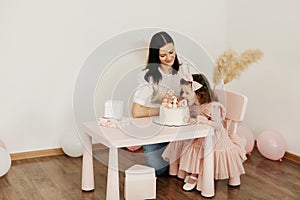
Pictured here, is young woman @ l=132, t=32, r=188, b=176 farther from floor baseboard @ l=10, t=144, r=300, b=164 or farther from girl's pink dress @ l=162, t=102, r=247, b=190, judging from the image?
floor baseboard @ l=10, t=144, r=300, b=164

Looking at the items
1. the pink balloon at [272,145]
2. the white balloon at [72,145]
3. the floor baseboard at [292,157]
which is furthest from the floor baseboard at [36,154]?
the floor baseboard at [292,157]

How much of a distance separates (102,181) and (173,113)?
0.66 metres

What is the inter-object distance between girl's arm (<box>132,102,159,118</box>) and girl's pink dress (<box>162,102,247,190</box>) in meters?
0.24

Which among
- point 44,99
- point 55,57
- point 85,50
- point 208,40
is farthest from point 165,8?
point 44,99

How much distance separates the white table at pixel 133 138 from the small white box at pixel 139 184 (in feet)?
0.42

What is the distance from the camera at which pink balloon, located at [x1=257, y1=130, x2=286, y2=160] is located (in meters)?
2.81

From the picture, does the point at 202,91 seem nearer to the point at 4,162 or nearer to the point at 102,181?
the point at 102,181

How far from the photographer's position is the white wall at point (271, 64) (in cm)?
288

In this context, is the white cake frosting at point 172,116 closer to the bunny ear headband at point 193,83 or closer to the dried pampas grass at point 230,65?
the bunny ear headband at point 193,83

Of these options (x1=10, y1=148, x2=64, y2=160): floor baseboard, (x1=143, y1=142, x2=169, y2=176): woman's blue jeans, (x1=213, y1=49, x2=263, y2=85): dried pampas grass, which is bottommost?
(x1=10, y1=148, x2=64, y2=160): floor baseboard

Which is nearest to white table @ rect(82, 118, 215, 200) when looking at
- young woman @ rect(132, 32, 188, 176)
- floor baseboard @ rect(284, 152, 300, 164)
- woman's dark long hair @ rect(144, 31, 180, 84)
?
young woman @ rect(132, 32, 188, 176)

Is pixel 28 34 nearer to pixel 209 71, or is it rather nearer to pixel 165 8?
pixel 165 8

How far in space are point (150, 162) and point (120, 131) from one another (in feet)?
1.86

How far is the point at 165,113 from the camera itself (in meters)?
2.21
